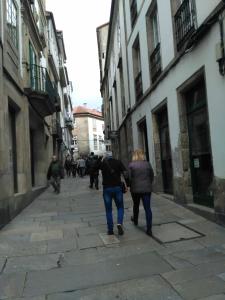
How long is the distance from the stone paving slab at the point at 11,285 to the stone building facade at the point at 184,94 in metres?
3.97

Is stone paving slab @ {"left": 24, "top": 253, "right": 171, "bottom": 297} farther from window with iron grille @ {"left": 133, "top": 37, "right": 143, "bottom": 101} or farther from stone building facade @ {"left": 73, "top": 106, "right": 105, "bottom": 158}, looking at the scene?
stone building facade @ {"left": 73, "top": 106, "right": 105, "bottom": 158}

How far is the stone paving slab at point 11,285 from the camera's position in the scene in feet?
15.0

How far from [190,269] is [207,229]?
2296 mm

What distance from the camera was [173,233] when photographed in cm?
716

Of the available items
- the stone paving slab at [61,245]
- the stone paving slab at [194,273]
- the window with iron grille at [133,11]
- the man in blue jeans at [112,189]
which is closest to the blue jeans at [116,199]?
the man in blue jeans at [112,189]

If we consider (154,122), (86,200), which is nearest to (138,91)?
(154,122)

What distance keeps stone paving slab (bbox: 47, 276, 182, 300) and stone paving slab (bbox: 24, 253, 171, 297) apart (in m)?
0.18

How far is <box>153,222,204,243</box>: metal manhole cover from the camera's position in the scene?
675 centimetres

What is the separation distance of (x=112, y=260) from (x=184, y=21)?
236 inches

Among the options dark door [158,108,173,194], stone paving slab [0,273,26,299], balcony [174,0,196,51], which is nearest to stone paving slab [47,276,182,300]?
stone paving slab [0,273,26,299]

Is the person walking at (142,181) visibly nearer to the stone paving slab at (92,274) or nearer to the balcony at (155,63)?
the stone paving slab at (92,274)

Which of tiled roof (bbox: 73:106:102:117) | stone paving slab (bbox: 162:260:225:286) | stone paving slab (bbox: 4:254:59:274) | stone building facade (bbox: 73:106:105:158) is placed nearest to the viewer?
stone paving slab (bbox: 162:260:225:286)

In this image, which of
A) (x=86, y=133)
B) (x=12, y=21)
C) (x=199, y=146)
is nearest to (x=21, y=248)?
(x=199, y=146)

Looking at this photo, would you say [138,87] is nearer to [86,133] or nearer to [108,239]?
[108,239]
